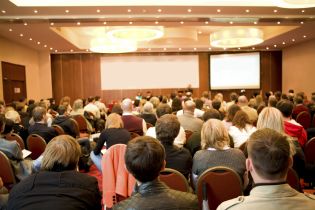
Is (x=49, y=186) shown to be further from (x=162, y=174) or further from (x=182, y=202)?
(x=162, y=174)

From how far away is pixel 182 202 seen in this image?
175cm

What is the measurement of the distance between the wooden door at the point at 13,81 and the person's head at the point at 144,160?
12.0m

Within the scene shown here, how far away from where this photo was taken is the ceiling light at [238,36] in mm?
13711

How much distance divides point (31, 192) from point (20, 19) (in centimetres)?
882

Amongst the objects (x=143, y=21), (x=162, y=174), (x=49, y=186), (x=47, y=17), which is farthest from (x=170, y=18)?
(x=49, y=186)

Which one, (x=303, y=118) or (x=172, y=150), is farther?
(x=303, y=118)

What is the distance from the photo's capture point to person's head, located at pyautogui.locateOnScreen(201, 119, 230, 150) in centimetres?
317

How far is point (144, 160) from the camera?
6.08ft

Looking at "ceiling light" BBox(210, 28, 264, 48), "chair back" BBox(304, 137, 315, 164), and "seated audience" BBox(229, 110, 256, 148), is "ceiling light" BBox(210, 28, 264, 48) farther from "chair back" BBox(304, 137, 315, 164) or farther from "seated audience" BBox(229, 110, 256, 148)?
"chair back" BBox(304, 137, 315, 164)

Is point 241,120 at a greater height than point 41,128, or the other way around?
point 241,120

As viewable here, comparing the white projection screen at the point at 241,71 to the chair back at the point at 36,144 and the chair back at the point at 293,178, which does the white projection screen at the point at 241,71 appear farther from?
the chair back at the point at 293,178

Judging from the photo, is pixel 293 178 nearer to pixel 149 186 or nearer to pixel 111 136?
pixel 149 186

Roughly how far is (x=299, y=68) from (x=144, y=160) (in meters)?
17.1

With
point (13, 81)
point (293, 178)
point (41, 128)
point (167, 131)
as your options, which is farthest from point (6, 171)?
point (13, 81)
